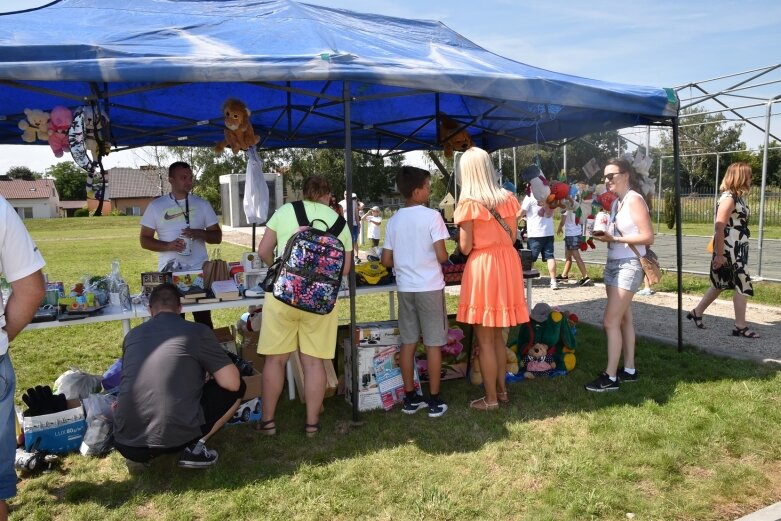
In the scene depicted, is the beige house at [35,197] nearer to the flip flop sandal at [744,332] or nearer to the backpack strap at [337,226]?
the backpack strap at [337,226]

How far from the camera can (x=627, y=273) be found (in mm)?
4273

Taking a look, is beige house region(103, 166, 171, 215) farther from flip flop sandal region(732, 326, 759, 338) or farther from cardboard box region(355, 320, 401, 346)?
flip flop sandal region(732, 326, 759, 338)

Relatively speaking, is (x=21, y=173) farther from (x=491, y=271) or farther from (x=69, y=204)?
(x=491, y=271)

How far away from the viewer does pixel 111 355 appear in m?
5.89

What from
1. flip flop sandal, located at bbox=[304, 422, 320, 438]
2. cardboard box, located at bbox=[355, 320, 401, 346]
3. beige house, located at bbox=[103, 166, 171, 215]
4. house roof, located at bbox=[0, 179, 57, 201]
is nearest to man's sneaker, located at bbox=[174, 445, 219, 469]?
flip flop sandal, located at bbox=[304, 422, 320, 438]

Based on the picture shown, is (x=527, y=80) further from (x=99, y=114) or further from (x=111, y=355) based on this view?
(x=111, y=355)

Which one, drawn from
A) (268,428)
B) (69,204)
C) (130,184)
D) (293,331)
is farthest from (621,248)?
(69,204)

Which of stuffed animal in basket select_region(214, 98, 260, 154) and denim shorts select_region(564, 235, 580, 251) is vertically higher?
stuffed animal in basket select_region(214, 98, 260, 154)

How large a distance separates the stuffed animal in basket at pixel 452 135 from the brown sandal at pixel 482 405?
3.50 metres

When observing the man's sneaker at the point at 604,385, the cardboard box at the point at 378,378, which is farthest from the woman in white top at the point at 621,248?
the cardboard box at the point at 378,378

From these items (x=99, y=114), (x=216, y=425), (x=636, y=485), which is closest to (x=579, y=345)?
(x=636, y=485)

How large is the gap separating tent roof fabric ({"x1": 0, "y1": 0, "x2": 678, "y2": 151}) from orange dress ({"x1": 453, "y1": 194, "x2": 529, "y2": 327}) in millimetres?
837

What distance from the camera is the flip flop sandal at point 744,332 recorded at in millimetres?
5805

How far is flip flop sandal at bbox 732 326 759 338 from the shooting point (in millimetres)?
5805
